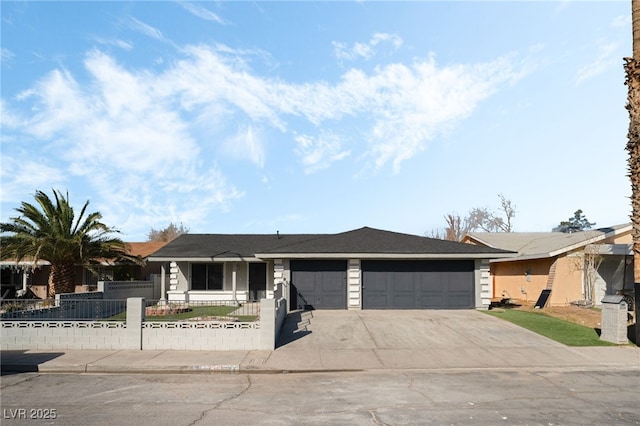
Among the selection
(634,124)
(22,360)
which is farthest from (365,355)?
(634,124)

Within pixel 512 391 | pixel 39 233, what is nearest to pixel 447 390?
pixel 512 391

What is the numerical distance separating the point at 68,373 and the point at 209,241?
1799 cm

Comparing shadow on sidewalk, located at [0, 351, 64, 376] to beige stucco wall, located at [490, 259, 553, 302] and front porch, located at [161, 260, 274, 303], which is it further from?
beige stucco wall, located at [490, 259, 553, 302]

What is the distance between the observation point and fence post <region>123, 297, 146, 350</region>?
13805mm

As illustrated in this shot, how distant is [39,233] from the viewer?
928 inches

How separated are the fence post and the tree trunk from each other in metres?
11.6

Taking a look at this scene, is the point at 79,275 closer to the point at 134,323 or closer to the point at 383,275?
the point at 134,323

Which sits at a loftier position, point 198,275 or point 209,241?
point 209,241

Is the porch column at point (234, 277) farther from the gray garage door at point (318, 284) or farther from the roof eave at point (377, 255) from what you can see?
the gray garage door at point (318, 284)

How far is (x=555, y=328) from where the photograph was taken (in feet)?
56.4

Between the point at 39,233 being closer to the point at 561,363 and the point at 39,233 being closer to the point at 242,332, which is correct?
the point at 242,332

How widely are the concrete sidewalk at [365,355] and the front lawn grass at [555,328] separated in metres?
0.50

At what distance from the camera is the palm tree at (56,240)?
2297 cm

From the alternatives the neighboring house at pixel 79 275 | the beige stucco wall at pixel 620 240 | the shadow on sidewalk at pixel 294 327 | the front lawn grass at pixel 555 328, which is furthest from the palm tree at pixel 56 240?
the beige stucco wall at pixel 620 240
